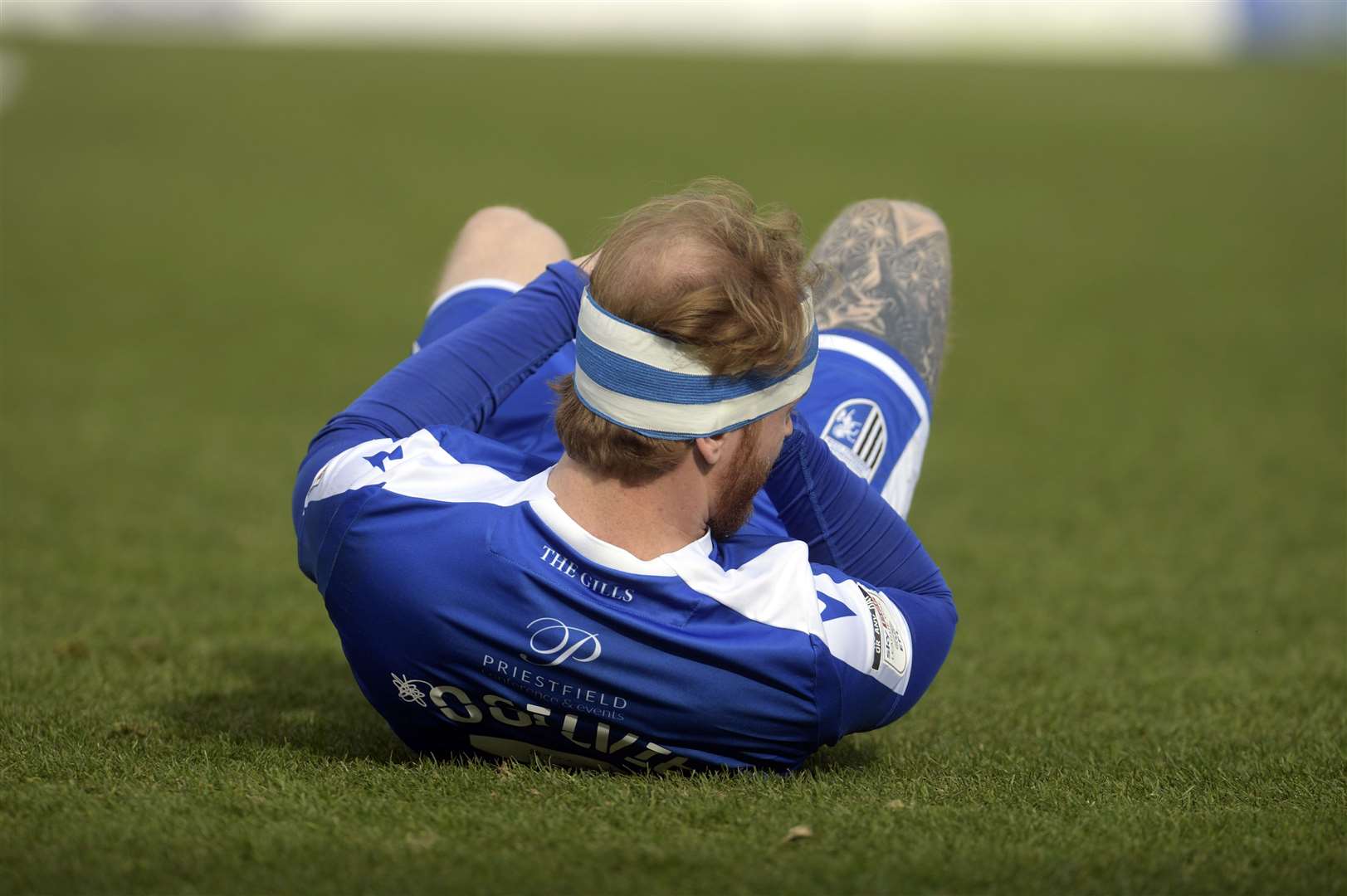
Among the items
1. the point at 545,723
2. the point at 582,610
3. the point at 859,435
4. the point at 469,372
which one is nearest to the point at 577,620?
the point at 582,610

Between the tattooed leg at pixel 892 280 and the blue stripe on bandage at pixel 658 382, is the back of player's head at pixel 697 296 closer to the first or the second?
the blue stripe on bandage at pixel 658 382

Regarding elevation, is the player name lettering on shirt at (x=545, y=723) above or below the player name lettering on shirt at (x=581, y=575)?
below

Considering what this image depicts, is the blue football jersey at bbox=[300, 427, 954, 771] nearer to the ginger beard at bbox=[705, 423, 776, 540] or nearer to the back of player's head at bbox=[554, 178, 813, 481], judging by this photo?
the ginger beard at bbox=[705, 423, 776, 540]

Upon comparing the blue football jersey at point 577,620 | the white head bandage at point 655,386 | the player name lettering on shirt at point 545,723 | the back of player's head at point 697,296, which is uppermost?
the back of player's head at point 697,296

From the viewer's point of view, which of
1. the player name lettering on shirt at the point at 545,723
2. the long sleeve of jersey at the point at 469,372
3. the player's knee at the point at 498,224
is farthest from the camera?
the player's knee at the point at 498,224

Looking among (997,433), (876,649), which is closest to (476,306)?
(876,649)

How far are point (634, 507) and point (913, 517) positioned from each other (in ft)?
16.9

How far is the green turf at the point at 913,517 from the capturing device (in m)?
2.79

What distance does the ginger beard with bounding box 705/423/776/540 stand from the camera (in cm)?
288

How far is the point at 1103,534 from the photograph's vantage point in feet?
23.7

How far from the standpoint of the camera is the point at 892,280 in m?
4.06

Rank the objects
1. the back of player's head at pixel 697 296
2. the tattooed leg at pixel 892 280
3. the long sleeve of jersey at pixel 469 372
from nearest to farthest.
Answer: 1. the back of player's head at pixel 697 296
2. the long sleeve of jersey at pixel 469 372
3. the tattooed leg at pixel 892 280

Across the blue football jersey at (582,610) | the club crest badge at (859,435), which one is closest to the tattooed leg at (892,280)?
the club crest badge at (859,435)

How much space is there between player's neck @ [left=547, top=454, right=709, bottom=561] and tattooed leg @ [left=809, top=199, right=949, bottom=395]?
4.05ft
